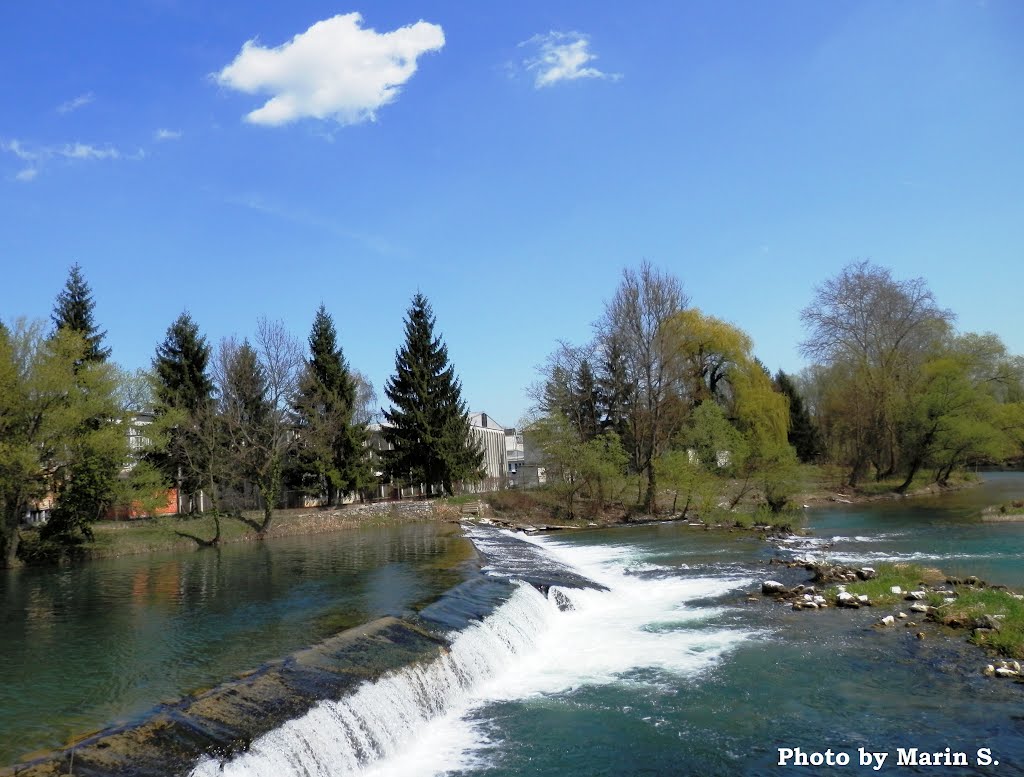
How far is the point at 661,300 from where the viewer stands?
4194 cm

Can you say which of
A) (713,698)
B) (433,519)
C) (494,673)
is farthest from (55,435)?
(713,698)

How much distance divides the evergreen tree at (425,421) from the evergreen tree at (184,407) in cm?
1107

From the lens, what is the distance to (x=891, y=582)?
16.6 m

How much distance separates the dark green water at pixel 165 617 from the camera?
967 centimetres

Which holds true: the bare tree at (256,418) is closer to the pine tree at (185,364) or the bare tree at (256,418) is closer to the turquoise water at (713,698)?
the pine tree at (185,364)

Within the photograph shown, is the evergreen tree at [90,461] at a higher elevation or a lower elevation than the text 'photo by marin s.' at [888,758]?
higher

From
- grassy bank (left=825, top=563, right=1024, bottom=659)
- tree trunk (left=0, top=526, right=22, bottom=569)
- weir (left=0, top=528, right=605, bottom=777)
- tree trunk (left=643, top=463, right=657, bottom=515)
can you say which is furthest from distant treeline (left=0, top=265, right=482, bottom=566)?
grassy bank (left=825, top=563, right=1024, bottom=659)

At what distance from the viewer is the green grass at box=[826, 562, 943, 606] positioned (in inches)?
608

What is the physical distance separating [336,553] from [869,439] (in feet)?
122

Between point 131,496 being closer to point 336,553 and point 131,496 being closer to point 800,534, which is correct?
point 336,553

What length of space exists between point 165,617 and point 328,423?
25.4 meters

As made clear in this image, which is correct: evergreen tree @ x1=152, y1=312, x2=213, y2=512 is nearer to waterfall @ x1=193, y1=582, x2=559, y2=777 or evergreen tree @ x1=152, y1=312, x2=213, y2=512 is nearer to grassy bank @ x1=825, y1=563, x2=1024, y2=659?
waterfall @ x1=193, y1=582, x2=559, y2=777

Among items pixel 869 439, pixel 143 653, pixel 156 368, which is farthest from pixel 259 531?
pixel 869 439

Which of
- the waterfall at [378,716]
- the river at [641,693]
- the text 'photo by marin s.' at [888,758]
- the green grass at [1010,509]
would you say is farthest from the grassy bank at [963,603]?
the green grass at [1010,509]
